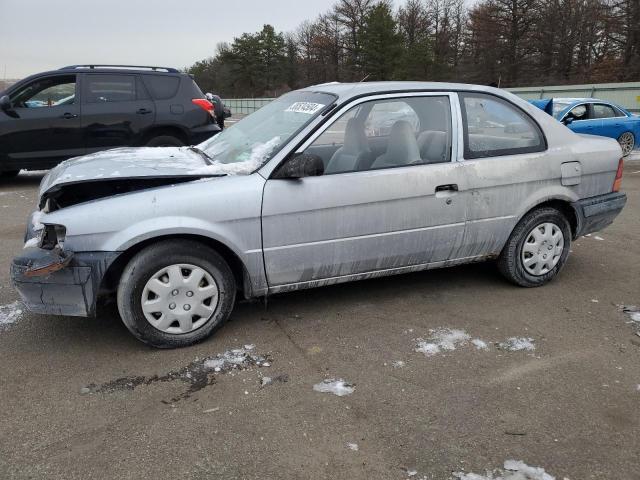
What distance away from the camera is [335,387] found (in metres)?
2.95

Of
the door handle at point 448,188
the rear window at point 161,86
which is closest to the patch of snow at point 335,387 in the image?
the door handle at point 448,188

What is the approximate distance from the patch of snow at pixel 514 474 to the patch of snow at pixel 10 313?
3118 millimetres

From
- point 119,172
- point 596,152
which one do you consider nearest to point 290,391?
point 119,172

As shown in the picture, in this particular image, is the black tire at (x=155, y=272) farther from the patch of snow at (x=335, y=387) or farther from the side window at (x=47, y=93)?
the side window at (x=47, y=93)

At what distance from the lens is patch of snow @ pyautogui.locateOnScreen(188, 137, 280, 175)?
134 inches

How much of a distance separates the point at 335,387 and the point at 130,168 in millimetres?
1880

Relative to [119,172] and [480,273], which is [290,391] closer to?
[119,172]

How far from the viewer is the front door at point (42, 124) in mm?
8109

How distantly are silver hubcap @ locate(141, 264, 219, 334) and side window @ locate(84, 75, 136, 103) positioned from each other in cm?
626

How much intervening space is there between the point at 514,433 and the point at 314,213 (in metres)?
1.70

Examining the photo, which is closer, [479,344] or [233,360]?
[233,360]

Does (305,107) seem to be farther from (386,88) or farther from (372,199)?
(372,199)

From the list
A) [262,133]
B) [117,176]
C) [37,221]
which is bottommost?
[37,221]

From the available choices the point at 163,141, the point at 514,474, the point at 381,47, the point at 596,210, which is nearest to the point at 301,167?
the point at 514,474
